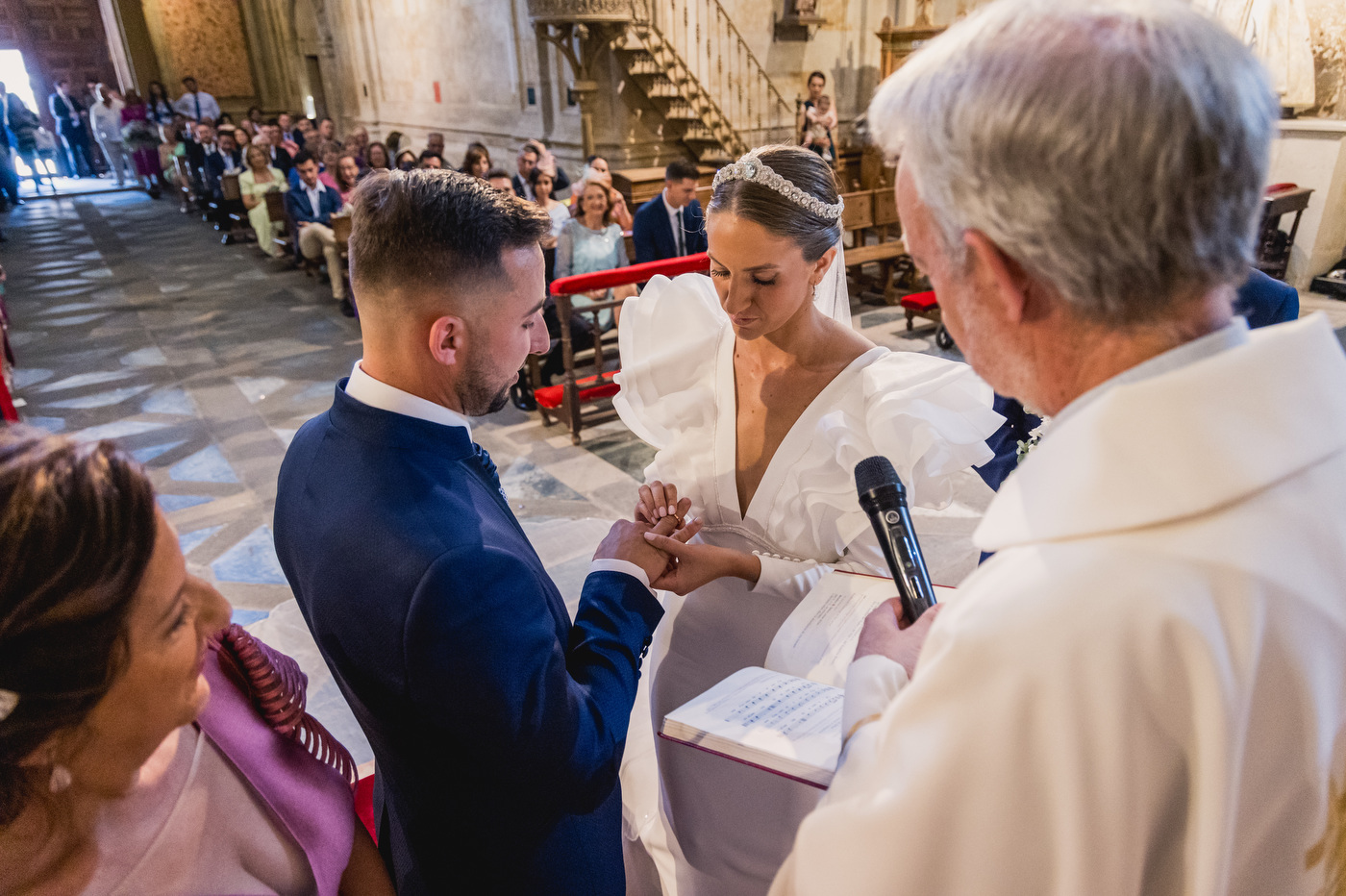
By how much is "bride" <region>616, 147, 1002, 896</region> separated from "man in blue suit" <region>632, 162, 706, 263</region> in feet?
13.6

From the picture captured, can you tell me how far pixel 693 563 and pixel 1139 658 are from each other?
107 centimetres

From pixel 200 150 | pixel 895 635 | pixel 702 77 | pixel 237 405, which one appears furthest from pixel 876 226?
pixel 200 150

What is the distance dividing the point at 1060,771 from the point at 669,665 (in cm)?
139

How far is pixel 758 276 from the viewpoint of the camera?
Answer: 1871 mm

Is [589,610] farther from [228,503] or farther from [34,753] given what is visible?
[228,503]

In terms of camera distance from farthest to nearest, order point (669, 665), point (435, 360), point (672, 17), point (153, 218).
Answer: point (153, 218)
point (672, 17)
point (669, 665)
point (435, 360)

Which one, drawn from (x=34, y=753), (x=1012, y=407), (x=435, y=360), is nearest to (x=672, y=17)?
(x=1012, y=407)

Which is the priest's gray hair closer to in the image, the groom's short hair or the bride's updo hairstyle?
the groom's short hair

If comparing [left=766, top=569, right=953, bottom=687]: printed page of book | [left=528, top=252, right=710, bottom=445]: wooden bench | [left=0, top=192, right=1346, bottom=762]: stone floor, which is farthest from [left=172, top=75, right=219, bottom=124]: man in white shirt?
[left=766, top=569, right=953, bottom=687]: printed page of book

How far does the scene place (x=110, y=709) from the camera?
32.9 inches

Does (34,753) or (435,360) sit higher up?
(435,360)

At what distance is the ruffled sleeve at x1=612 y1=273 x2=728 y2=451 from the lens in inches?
84.1

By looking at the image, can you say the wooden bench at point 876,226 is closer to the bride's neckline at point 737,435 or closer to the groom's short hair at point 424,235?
the bride's neckline at point 737,435

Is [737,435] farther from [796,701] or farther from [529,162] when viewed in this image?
[529,162]
